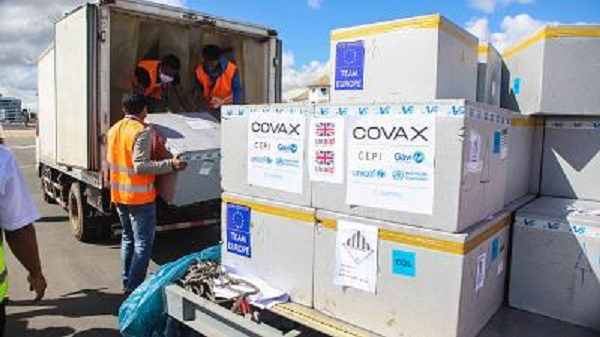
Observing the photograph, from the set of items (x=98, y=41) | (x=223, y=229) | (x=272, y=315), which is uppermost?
(x=98, y=41)

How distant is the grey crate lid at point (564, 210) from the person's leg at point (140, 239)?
2.97 meters

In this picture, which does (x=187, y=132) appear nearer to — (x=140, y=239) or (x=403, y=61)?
(x=140, y=239)

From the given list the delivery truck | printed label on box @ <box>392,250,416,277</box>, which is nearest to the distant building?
the delivery truck

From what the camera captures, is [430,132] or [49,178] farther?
[49,178]

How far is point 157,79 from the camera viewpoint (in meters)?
5.91

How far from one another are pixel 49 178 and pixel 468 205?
306 inches

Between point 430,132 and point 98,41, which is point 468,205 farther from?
point 98,41

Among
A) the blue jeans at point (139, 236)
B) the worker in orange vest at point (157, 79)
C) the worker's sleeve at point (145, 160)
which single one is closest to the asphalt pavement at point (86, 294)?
the blue jeans at point (139, 236)

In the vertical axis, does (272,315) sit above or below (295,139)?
below

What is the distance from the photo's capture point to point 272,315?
113 inches

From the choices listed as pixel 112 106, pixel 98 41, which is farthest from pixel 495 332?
pixel 112 106

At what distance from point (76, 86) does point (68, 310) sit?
2.49 metres

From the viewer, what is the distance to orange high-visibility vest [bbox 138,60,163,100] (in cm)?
582

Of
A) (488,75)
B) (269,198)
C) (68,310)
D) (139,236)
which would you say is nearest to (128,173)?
(139,236)
